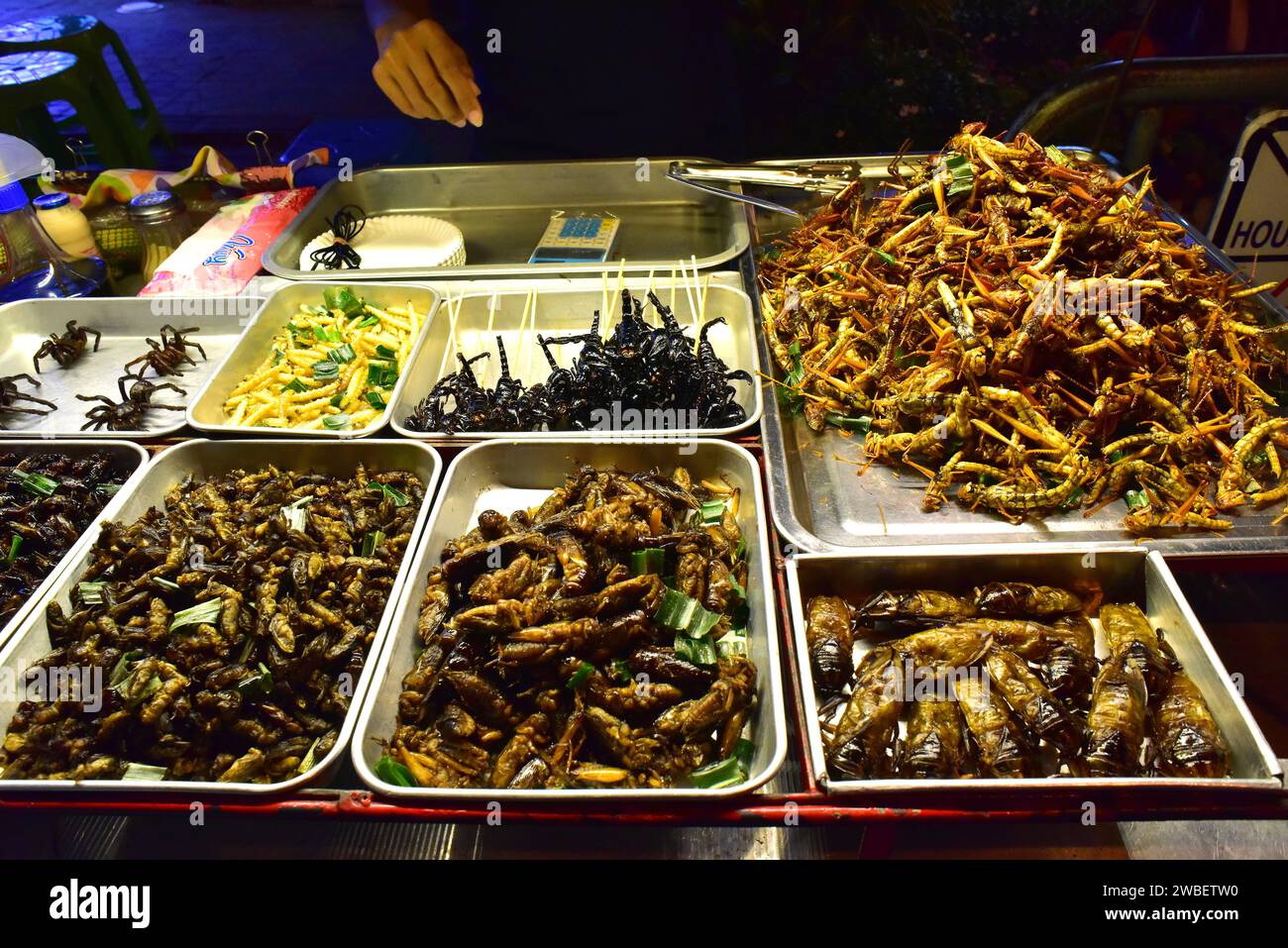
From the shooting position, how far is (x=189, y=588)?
8.38 feet

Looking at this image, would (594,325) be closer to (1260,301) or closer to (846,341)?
(846,341)

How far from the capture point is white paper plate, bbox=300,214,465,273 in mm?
4559

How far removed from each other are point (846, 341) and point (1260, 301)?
2.03 m

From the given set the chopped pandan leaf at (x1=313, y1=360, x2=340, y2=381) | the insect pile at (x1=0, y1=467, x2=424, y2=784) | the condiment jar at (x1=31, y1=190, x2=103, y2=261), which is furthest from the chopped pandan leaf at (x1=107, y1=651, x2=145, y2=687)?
the condiment jar at (x1=31, y1=190, x2=103, y2=261)

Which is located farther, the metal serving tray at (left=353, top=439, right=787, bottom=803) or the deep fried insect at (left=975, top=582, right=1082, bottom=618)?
the deep fried insect at (left=975, top=582, right=1082, bottom=618)

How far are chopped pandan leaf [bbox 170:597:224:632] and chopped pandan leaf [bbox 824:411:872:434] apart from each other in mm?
2554

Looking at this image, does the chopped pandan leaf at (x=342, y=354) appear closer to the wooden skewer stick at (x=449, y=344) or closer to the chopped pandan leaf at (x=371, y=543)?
the wooden skewer stick at (x=449, y=344)

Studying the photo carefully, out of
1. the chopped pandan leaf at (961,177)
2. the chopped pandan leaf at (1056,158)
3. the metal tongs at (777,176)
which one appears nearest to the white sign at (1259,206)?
the chopped pandan leaf at (1056,158)

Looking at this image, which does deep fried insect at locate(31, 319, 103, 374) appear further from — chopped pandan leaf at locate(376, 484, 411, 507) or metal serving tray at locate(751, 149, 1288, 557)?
metal serving tray at locate(751, 149, 1288, 557)

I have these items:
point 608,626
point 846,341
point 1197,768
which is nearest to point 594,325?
point 846,341

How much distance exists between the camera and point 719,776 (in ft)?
6.84

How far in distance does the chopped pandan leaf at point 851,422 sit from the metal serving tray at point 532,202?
2064mm

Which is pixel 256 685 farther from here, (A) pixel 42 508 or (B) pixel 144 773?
(A) pixel 42 508

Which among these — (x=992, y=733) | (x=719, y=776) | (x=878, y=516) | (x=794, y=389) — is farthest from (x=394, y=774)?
(x=794, y=389)
